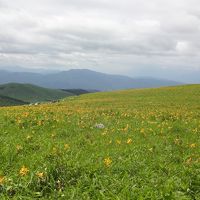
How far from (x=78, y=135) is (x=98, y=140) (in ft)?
4.21

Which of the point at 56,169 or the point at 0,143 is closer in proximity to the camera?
the point at 56,169

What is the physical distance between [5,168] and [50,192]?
2077 millimetres

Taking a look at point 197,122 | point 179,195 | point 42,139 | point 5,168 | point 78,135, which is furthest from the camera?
point 197,122

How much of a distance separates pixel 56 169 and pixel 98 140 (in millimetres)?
5031

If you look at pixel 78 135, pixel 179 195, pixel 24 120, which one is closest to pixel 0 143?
pixel 78 135

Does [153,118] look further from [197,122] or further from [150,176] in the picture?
[150,176]

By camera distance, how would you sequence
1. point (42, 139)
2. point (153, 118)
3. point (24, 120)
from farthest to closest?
Result: point (153, 118), point (24, 120), point (42, 139)

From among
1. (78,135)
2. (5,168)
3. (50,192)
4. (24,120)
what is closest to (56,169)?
(50,192)

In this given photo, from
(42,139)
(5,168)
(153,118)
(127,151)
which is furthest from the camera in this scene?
(153,118)

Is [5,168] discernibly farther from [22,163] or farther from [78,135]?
[78,135]

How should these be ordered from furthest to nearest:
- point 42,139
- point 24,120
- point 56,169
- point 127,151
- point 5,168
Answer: point 24,120
point 42,139
point 127,151
point 5,168
point 56,169

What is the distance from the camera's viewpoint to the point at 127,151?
12.2 m

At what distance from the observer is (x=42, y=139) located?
13.4 metres

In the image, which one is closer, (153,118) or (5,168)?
(5,168)
